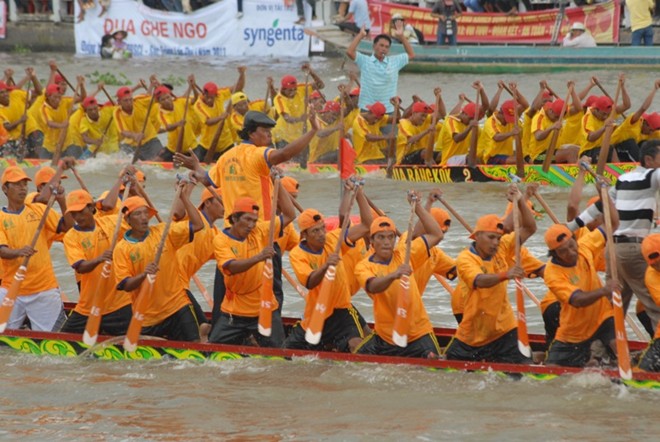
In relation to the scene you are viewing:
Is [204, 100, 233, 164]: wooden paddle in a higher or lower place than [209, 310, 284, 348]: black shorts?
lower

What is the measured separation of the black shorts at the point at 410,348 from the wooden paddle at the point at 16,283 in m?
2.78

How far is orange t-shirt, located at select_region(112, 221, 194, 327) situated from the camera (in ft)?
34.0

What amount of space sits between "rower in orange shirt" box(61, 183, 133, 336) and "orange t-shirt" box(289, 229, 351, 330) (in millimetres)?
1449

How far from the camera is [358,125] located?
59.7 ft

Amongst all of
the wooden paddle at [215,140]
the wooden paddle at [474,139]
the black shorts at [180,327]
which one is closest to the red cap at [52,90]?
the wooden paddle at [215,140]

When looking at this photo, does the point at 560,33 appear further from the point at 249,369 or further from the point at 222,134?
the point at 249,369

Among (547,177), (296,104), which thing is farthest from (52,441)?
(296,104)

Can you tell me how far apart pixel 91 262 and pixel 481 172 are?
8190mm

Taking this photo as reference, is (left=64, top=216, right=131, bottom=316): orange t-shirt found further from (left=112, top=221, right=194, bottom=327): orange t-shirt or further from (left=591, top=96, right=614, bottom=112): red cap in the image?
(left=591, top=96, right=614, bottom=112): red cap

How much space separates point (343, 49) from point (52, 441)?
20646mm

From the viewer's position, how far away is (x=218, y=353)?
1015 centimetres

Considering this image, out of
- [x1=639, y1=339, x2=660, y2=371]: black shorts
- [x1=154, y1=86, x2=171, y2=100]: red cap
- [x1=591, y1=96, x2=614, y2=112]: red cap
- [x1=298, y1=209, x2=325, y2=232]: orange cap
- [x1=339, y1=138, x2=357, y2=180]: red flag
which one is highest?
[x1=298, y1=209, x2=325, y2=232]: orange cap

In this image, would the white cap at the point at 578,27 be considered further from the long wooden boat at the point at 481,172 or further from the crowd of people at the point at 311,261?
the crowd of people at the point at 311,261

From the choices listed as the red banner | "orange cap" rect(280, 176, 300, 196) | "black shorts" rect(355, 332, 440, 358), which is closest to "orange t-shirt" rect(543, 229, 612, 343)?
"black shorts" rect(355, 332, 440, 358)
